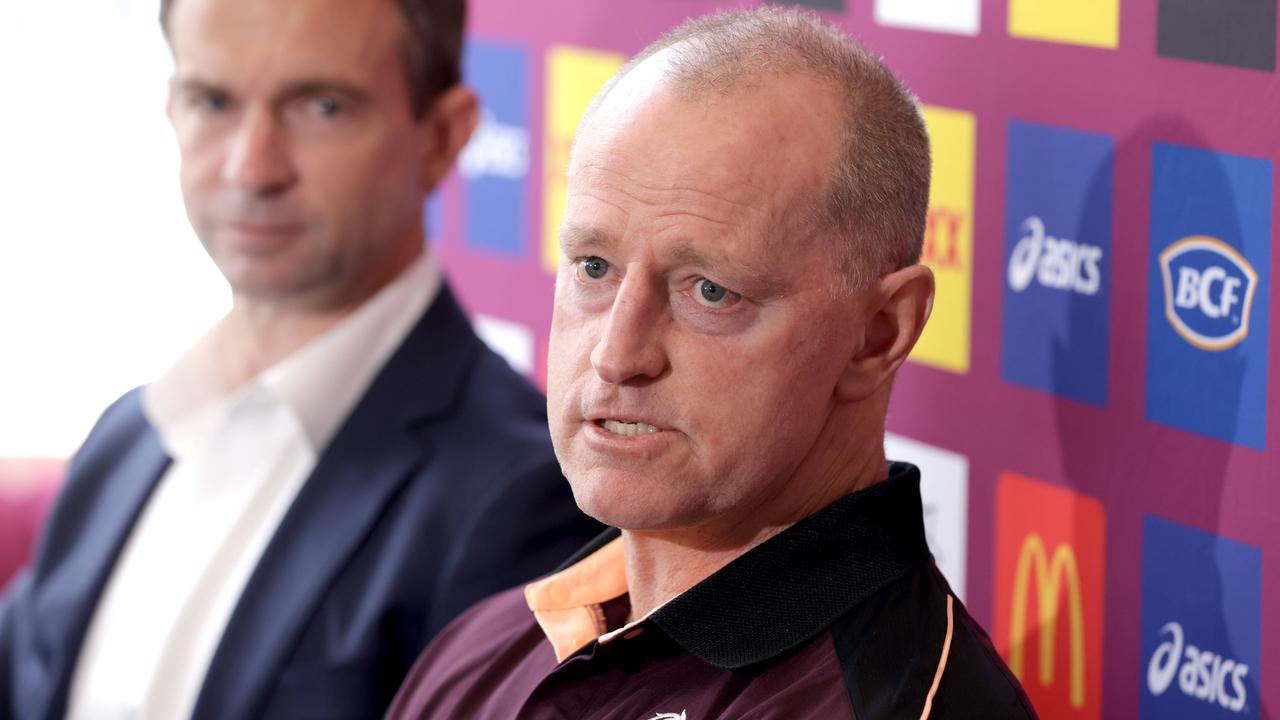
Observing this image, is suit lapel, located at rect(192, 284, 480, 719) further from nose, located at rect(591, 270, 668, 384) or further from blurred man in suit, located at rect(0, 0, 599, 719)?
nose, located at rect(591, 270, 668, 384)

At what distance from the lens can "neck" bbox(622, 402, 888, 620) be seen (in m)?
1.50

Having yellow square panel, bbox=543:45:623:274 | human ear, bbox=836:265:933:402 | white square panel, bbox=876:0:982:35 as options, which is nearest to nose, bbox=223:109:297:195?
yellow square panel, bbox=543:45:623:274

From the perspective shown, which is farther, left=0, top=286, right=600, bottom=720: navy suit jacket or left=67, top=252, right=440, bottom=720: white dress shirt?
left=67, top=252, right=440, bottom=720: white dress shirt

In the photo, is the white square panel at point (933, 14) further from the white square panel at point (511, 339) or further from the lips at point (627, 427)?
the white square panel at point (511, 339)

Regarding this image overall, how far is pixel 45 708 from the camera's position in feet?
7.50

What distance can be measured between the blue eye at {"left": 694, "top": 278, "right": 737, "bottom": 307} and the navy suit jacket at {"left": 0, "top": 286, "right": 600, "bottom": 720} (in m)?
0.68

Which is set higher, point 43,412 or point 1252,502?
point 1252,502

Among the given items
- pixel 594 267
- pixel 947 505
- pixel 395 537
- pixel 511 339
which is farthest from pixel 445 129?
pixel 594 267

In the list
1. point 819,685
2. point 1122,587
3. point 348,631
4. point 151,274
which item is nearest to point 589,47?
point 348,631

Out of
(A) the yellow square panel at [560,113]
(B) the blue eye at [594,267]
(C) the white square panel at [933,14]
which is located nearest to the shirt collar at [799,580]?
(B) the blue eye at [594,267]

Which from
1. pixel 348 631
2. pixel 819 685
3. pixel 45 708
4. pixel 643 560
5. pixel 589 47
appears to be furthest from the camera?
pixel 589 47

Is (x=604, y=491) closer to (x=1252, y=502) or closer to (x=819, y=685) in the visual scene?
(x=819, y=685)

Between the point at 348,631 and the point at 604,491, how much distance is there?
2.29ft

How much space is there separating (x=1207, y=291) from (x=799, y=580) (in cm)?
48
